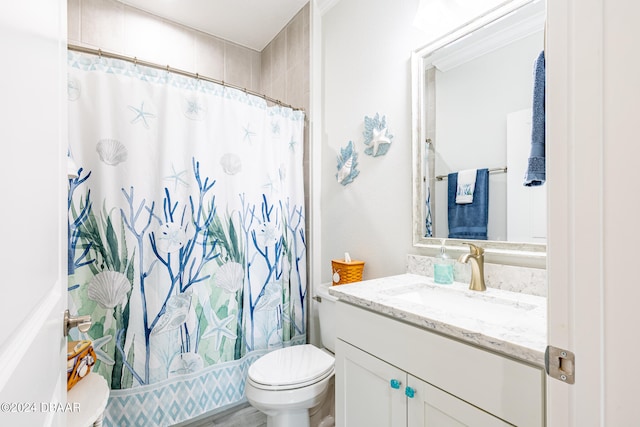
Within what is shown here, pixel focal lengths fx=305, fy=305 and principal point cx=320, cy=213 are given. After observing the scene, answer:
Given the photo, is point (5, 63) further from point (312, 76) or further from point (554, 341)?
point (312, 76)

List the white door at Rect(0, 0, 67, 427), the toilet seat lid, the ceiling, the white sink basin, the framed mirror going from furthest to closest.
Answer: the ceiling → the toilet seat lid → the framed mirror → the white sink basin → the white door at Rect(0, 0, 67, 427)

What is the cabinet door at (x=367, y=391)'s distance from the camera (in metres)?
0.93

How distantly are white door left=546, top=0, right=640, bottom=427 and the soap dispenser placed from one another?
2.69 ft

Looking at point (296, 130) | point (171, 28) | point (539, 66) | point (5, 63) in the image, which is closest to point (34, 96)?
point (5, 63)

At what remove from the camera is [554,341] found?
448 mm

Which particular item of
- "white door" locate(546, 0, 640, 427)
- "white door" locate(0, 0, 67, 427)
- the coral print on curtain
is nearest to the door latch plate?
"white door" locate(546, 0, 640, 427)

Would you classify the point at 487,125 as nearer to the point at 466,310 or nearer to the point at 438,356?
the point at 466,310

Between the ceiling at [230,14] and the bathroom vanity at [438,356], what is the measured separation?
2106 millimetres

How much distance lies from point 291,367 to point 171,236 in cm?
90

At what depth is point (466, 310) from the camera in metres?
1.08

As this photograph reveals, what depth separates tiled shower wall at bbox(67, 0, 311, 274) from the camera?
6.64 feet

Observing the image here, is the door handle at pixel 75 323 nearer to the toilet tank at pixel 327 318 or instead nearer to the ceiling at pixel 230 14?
the toilet tank at pixel 327 318

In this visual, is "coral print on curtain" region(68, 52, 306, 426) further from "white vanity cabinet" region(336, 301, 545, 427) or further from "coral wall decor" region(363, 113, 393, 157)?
"white vanity cabinet" region(336, 301, 545, 427)

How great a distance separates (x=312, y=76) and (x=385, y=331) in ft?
5.85
